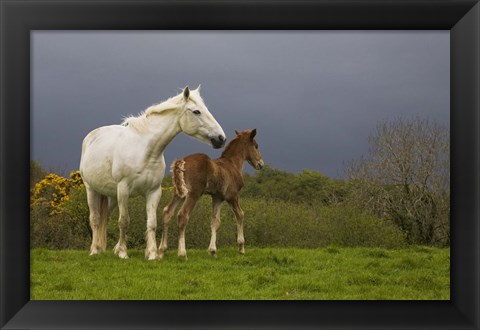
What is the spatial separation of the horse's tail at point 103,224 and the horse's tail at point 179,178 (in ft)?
6.38

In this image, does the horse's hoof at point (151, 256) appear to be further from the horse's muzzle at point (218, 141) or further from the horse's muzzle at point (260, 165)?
the horse's muzzle at point (260, 165)

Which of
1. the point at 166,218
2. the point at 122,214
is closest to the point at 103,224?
the point at 122,214

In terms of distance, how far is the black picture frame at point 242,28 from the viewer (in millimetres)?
5668

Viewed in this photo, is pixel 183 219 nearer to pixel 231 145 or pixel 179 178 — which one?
pixel 179 178

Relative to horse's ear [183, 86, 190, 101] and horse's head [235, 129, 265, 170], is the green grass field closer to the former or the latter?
horse's head [235, 129, 265, 170]

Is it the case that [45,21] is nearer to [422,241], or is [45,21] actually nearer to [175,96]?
[175,96]

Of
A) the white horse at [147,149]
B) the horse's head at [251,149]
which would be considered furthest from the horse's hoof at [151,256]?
the horse's head at [251,149]

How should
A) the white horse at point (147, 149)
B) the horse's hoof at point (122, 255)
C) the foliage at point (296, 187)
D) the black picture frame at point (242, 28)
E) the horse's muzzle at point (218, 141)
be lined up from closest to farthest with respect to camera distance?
the black picture frame at point (242, 28) < the horse's muzzle at point (218, 141) < the white horse at point (147, 149) < the horse's hoof at point (122, 255) < the foliage at point (296, 187)

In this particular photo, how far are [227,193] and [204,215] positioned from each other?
1723mm

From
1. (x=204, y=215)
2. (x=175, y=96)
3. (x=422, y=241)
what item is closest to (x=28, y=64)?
(x=175, y=96)

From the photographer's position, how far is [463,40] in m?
5.71

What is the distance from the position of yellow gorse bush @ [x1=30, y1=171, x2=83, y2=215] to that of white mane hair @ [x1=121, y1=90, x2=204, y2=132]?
227 centimetres

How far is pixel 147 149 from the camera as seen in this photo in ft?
28.6

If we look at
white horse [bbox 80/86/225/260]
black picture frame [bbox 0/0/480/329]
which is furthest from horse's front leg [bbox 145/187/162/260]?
black picture frame [bbox 0/0/480/329]
